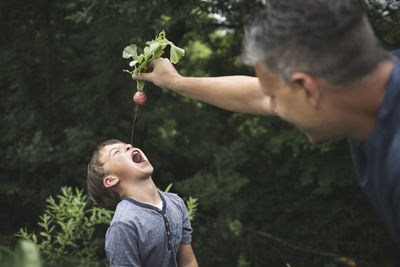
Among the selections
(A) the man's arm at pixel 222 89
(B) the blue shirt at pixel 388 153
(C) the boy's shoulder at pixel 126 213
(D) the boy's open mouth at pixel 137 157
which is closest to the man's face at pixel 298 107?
(B) the blue shirt at pixel 388 153

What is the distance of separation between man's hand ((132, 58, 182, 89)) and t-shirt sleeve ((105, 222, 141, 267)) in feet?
2.71

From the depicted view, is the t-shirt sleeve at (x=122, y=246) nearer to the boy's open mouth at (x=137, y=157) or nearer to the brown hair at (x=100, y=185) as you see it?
the brown hair at (x=100, y=185)

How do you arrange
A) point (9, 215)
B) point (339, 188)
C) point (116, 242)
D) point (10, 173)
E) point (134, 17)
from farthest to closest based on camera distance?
point (339, 188) → point (10, 173) → point (9, 215) → point (134, 17) → point (116, 242)

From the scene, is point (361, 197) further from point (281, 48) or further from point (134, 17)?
point (281, 48)

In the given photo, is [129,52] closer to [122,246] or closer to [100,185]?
[100,185]

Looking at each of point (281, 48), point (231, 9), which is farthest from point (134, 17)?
point (281, 48)

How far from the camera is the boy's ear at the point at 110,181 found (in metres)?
2.23

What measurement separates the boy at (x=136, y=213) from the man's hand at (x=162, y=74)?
0.46 metres

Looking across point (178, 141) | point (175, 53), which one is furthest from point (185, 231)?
point (178, 141)

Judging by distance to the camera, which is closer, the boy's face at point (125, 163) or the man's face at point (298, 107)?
the man's face at point (298, 107)

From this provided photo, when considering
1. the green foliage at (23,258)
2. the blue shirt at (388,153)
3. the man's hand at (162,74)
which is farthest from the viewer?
the man's hand at (162,74)

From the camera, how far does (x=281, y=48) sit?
122 cm

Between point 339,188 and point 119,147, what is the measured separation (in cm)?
478

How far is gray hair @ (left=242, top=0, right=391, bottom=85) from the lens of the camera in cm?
115
